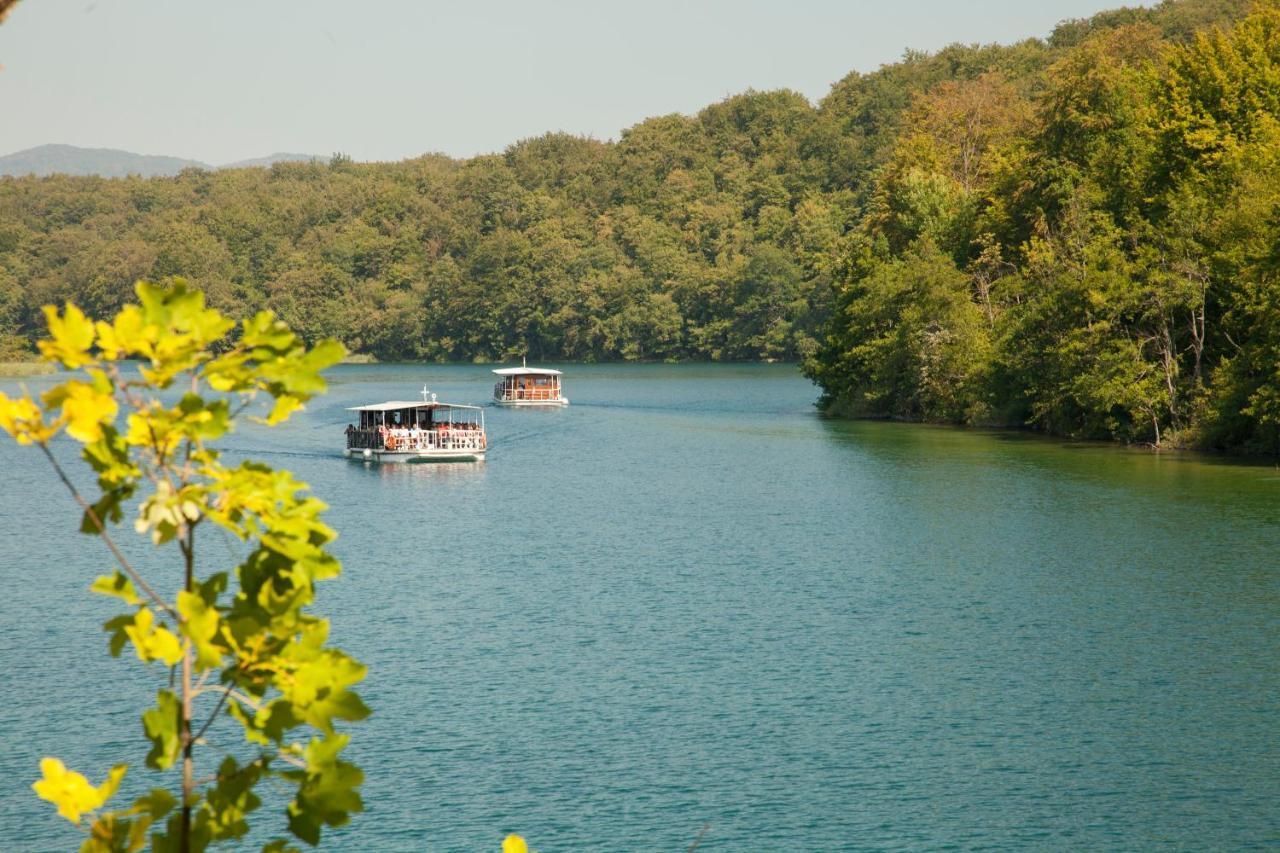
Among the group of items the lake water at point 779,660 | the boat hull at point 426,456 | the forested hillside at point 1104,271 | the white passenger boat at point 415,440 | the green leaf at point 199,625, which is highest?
the forested hillside at point 1104,271

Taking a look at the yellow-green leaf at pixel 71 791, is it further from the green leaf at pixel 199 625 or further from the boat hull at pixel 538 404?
the boat hull at pixel 538 404

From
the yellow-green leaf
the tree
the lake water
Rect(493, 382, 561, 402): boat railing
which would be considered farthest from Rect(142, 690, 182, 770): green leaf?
Rect(493, 382, 561, 402): boat railing

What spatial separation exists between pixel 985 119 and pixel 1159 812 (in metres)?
78.2

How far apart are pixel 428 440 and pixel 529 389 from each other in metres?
29.6

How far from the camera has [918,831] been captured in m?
16.1

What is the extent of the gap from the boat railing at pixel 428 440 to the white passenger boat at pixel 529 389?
2739 centimetres

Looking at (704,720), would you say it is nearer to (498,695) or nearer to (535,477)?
(498,695)

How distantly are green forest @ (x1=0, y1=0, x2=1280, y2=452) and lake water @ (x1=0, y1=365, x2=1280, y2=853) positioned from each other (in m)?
7.04

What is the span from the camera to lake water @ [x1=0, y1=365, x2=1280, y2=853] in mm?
16688

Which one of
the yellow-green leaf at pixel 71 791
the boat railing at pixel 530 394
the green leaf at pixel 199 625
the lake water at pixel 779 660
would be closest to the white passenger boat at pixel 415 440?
the lake water at pixel 779 660

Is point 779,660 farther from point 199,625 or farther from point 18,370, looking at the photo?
point 18,370

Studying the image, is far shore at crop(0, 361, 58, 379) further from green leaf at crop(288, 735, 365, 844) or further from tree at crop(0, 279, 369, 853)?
green leaf at crop(288, 735, 365, 844)

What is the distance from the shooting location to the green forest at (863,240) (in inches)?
1972

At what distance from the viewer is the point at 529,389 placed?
86.1m
